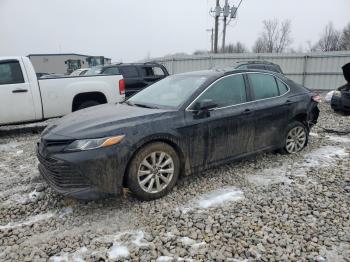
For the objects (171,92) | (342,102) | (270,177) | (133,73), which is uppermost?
(133,73)

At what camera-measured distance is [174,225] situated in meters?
3.14

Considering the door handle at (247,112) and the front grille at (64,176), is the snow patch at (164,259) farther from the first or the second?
the door handle at (247,112)

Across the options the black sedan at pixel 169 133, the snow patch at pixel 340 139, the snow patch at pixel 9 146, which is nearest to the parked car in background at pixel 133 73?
the snow patch at pixel 9 146

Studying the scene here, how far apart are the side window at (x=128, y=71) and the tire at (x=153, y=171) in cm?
772

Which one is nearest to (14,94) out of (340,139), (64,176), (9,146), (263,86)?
(9,146)

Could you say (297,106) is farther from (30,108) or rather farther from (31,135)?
(31,135)

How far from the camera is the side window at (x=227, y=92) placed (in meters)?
4.11

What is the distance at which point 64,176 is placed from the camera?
323 cm

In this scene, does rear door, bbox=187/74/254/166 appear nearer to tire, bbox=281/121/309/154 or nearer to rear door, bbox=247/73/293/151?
rear door, bbox=247/73/293/151

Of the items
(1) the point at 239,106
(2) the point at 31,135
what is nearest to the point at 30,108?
(2) the point at 31,135

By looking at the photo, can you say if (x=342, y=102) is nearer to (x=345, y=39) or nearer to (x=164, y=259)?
(x=164, y=259)

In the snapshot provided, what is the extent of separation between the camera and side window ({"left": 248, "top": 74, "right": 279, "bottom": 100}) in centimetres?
464

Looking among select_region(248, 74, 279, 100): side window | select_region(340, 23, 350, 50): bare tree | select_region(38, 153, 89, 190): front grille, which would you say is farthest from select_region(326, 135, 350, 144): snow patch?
select_region(340, 23, 350, 50): bare tree

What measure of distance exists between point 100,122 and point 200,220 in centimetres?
163
